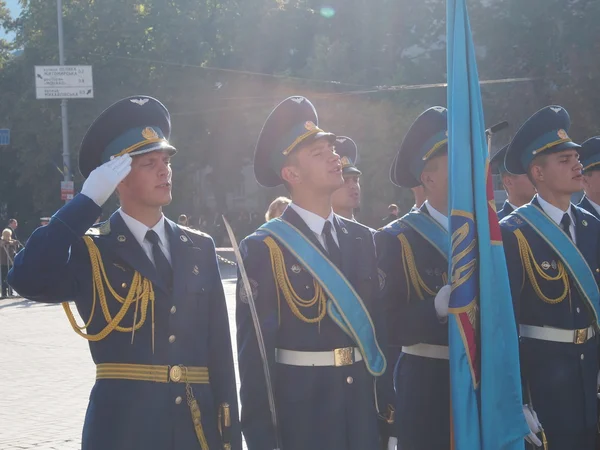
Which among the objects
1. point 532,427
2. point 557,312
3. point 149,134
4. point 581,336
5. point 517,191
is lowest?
point 532,427

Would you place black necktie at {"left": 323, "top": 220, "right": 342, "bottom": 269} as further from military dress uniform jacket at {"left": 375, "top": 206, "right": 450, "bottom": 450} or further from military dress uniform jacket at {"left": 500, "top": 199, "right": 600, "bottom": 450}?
military dress uniform jacket at {"left": 500, "top": 199, "right": 600, "bottom": 450}

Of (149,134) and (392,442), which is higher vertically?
(149,134)

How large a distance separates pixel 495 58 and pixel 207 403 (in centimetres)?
3488

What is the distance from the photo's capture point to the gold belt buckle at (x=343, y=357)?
4.50 m

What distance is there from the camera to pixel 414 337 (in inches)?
192

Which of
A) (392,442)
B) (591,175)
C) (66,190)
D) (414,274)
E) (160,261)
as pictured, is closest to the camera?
(160,261)

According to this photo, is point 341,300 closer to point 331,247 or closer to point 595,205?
point 331,247

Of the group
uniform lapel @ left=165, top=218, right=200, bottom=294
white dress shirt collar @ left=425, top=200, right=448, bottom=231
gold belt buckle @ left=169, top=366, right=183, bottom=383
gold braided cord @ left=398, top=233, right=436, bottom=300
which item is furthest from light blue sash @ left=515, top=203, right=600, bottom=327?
gold belt buckle @ left=169, top=366, right=183, bottom=383

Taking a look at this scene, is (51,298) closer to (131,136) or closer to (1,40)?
(131,136)

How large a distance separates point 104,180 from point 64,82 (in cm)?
2676

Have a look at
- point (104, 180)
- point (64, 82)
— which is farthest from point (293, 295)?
point (64, 82)

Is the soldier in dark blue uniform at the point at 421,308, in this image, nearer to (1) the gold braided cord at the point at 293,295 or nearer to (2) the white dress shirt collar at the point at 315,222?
(2) the white dress shirt collar at the point at 315,222

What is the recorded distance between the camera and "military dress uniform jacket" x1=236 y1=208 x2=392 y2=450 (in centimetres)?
438

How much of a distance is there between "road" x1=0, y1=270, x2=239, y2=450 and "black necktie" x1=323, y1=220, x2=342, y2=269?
4220 mm
